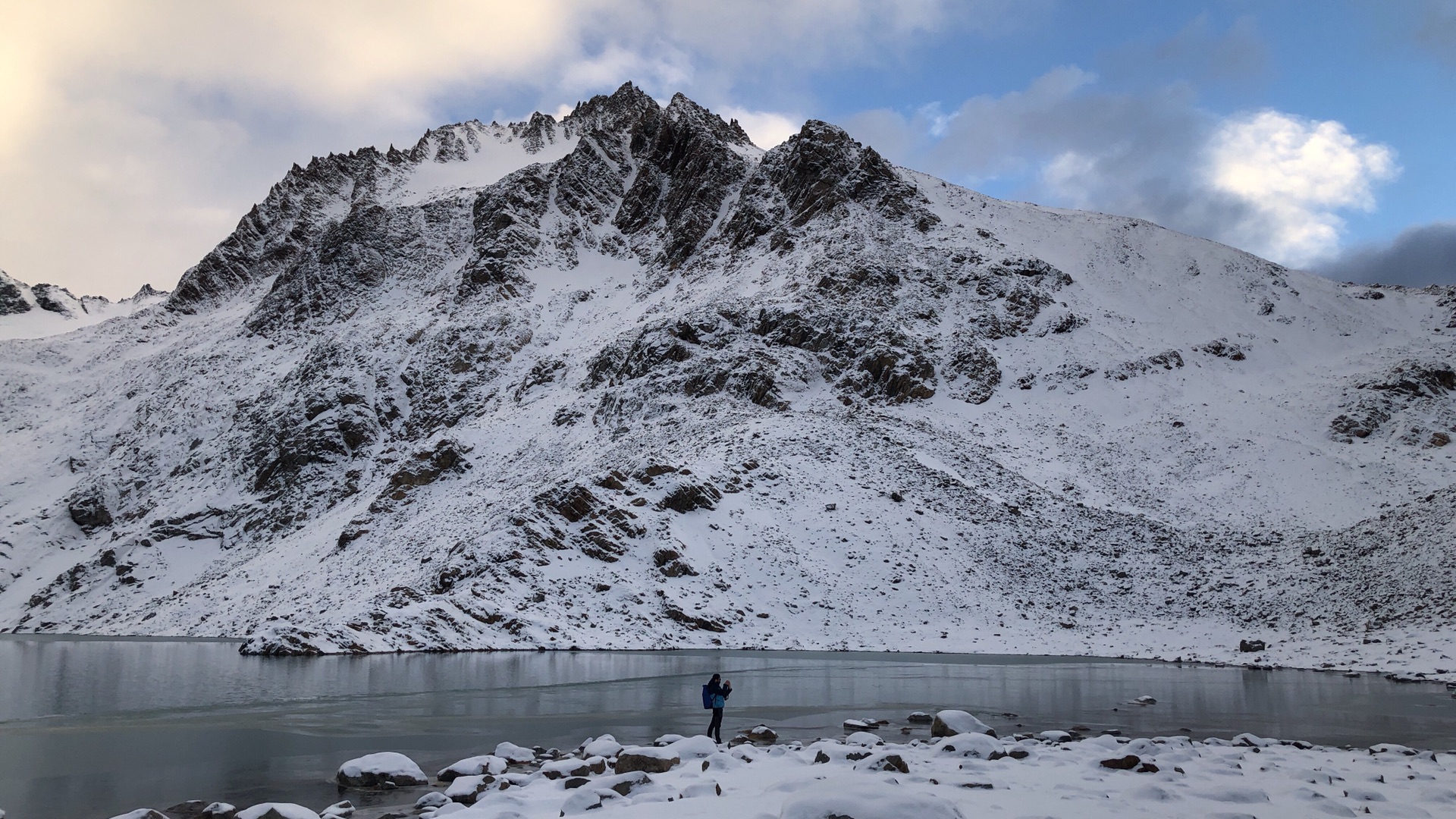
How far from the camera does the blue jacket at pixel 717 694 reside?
17.7m

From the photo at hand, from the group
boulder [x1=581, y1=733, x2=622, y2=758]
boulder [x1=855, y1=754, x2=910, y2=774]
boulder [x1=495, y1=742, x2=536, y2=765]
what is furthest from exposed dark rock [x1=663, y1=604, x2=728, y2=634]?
boulder [x1=855, y1=754, x2=910, y2=774]

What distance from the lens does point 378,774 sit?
1329 centimetres

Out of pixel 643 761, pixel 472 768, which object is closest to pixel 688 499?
pixel 472 768

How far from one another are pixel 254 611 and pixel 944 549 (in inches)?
1849

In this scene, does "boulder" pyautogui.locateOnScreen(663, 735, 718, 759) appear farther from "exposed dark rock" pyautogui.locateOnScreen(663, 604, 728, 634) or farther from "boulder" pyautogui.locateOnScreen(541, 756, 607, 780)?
"exposed dark rock" pyautogui.locateOnScreen(663, 604, 728, 634)

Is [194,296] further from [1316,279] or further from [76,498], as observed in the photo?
[1316,279]

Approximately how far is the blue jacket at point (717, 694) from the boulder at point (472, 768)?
4.98m

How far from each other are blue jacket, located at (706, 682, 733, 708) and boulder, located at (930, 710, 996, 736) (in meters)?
4.38

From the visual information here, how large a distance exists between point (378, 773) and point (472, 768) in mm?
1453

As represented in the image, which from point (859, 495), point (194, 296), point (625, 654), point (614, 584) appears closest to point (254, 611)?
point (614, 584)

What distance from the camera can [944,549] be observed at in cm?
5066

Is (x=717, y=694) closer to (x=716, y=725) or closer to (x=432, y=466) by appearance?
(x=716, y=725)

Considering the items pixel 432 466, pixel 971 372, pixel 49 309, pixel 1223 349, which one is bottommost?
pixel 432 466

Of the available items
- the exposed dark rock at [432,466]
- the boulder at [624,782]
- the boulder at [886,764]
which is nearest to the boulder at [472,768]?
the boulder at [624,782]
